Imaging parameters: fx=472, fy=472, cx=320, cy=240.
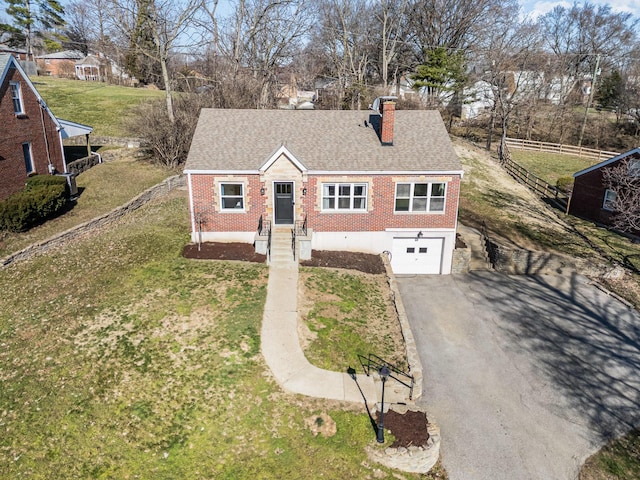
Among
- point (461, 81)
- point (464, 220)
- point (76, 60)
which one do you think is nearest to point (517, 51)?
point (461, 81)

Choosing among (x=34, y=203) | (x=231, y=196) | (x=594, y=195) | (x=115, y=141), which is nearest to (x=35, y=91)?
(x=34, y=203)

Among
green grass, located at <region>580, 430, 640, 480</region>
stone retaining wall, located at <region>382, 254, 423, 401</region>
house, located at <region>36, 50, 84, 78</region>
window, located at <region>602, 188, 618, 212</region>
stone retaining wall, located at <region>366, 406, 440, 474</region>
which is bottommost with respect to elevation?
green grass, located at <region>580, 430, 640, 480</region>

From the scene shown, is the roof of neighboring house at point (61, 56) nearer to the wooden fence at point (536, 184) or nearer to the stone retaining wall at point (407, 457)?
the wooden fence at point (536, 184)

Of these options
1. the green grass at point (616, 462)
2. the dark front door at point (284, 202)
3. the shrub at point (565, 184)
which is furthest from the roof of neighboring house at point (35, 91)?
the shrub at point (565, 184)

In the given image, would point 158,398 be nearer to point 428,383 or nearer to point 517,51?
point 428,383

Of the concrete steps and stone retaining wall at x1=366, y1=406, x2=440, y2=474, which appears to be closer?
stone retaining wall at x1=366, y1=406, x2=440, y2=474

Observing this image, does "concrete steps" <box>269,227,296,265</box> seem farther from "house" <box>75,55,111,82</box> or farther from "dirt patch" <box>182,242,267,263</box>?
"house" <box>75,55,111,82</box>

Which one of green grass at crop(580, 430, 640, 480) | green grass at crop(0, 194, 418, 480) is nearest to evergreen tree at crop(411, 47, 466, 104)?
green grass at crop(0, 194, 418, 480)

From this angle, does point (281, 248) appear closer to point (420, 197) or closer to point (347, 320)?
point (347, 320)
